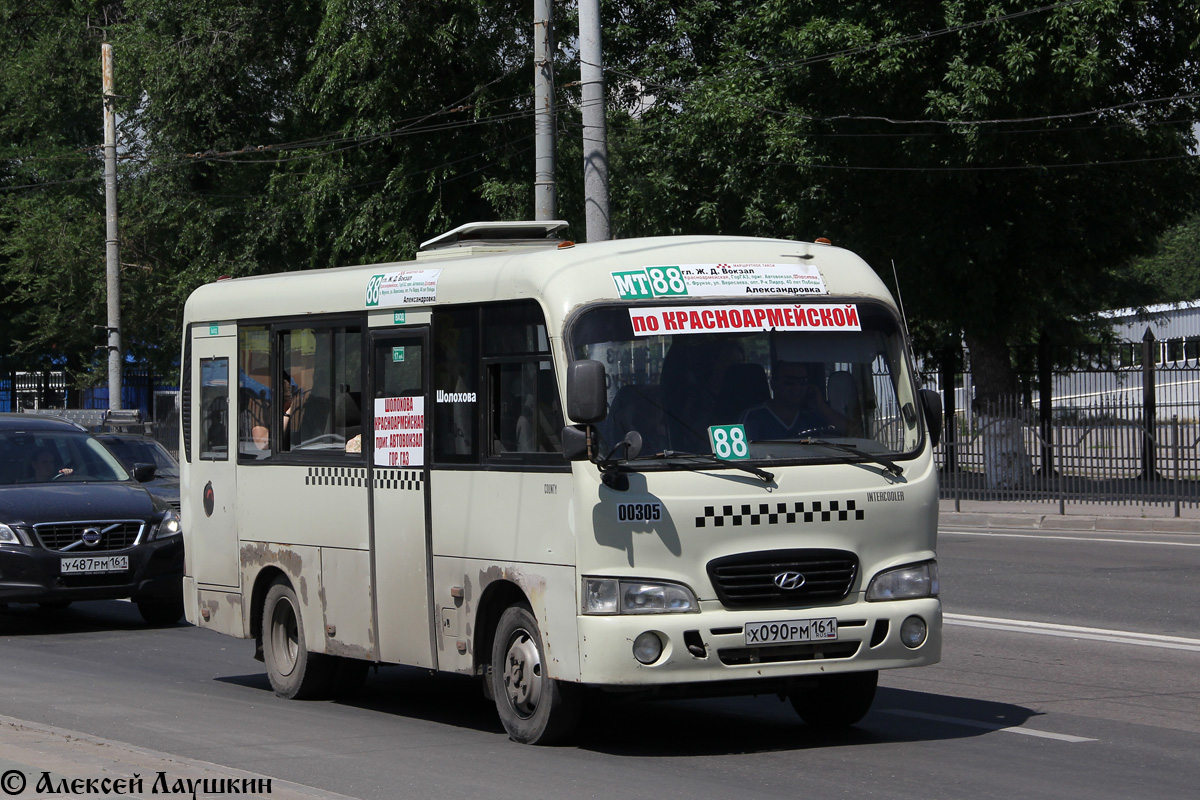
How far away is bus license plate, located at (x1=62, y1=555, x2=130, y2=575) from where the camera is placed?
1384 cm

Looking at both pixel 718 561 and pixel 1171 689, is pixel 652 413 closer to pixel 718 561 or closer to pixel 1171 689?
pixel 718 561

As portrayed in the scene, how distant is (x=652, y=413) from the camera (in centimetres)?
797

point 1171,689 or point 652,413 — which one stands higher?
point 652,413

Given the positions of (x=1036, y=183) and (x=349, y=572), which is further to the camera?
(x=1036, y=183)

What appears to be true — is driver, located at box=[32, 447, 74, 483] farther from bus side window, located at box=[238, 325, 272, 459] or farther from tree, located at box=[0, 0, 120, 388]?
tree, located at box=[0, 0, 120, 388]

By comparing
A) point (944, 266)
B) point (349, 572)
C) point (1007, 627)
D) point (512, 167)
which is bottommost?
point (1007, 627)

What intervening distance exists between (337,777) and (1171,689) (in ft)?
16.7

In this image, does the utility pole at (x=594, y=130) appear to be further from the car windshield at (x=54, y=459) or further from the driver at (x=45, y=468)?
the driver at (x=45, y=468)

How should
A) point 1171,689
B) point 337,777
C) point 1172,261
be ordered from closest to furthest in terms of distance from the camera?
point 337,777, point 1171,689, point 1172,261

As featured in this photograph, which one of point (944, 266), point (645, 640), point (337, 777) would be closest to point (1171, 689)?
point (645, 640)

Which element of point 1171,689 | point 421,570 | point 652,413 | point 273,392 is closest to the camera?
point 652,413

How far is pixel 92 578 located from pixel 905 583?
324 inches

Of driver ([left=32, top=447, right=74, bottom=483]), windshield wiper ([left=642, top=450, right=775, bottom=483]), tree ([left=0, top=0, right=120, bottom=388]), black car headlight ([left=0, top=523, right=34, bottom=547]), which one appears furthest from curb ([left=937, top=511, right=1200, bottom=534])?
tree ([left=0, top=0, right=120, bottom=388])

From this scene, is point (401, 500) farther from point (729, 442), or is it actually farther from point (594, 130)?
point (594, 130)
